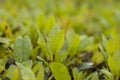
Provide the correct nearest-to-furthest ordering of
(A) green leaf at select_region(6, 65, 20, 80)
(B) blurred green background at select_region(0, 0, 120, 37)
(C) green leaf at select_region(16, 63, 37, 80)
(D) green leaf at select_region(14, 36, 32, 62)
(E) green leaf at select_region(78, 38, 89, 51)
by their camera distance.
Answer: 1. (C) green leaf at select_region(16, 63, 37, 80)
2. (A) green leaf at select_region(6, 65, 20, 80)
3. (D) green leaf at select_region(14, 36, 32, 62)
4. (E) green leaf at select_region(78, 38, 89, 51)
5. (B) blurred green background at select_region(0, 0, 120, 37)

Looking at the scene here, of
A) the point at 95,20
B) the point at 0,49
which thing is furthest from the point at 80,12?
the point at 0,49

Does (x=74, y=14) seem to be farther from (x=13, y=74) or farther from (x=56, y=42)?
(x=13, y=74)

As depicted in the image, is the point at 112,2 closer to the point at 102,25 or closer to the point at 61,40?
the point at 102,25

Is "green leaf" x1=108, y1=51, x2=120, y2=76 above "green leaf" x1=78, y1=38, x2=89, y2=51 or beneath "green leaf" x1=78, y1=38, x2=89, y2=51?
above

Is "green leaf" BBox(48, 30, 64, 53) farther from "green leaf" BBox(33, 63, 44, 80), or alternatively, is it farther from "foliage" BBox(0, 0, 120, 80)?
"green leaf" BBox(33, 63, 44, 80)

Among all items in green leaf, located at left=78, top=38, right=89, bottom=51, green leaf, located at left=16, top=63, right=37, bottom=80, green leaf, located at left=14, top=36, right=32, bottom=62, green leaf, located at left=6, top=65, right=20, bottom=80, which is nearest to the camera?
green leaf, located at left=16, top=63, right=37, bottom=80

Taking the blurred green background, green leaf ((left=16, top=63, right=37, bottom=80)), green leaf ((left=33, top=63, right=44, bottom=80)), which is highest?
green leaf ((left=16, top=63, right=37, bottom=80))

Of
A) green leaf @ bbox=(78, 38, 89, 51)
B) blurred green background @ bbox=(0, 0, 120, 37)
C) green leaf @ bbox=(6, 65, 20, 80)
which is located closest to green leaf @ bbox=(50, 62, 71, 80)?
green leaf @ bbox=(6, 65, 20, 80)

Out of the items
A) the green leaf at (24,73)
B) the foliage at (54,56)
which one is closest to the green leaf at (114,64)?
the foliage at (54,56)

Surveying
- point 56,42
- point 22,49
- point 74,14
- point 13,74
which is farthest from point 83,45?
point 74,14
